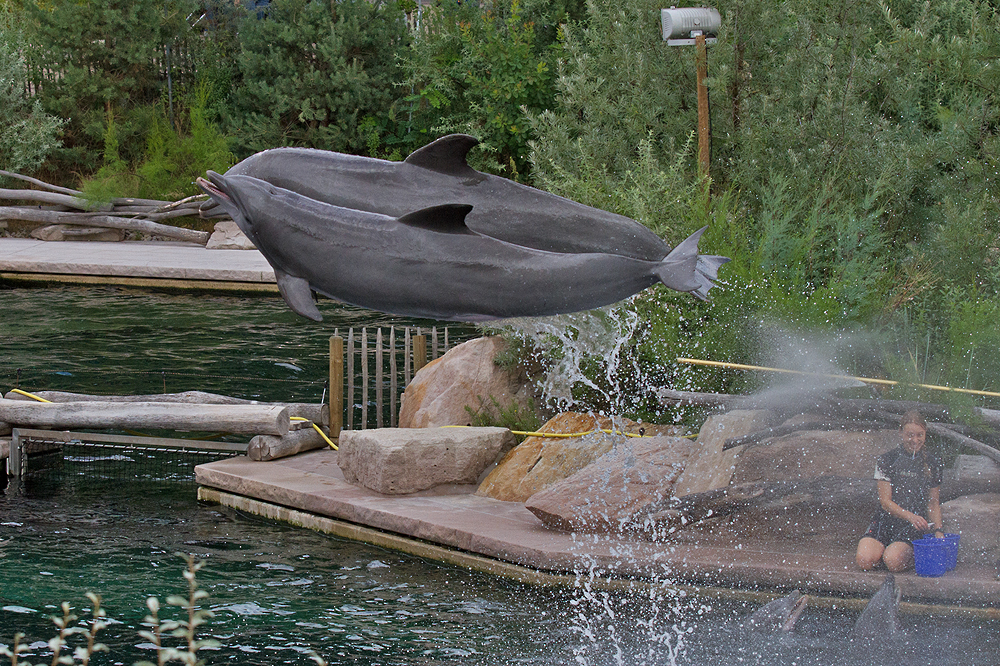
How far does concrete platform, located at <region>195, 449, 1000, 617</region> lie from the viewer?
25.9 ft

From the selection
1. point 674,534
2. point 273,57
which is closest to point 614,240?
point 674,534

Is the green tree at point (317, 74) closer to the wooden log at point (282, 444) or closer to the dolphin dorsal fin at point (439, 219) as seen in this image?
the wooden log at point (282, 444)

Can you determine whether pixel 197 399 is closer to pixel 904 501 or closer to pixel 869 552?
pixel 869 552

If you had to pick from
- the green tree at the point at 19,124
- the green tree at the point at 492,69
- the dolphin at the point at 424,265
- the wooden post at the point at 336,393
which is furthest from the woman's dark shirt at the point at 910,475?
the green tree at the point at 19,124

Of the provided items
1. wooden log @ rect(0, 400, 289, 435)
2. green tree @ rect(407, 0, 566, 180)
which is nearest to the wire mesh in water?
wooden log @ rect(0, 400, 289, 435)

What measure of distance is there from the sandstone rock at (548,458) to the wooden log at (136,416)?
278cm

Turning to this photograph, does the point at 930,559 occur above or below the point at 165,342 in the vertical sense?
below

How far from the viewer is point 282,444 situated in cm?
1205

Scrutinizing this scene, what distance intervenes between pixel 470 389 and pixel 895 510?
5507 mm

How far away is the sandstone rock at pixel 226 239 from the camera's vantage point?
21984 mm

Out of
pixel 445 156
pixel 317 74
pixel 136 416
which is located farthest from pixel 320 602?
pixel 317 74

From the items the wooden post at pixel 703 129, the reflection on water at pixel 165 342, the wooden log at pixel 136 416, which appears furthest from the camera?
the reflection on water at pixel 165 342

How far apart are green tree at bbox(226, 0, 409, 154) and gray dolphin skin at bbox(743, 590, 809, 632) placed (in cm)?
1743

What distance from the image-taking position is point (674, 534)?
9.09m
